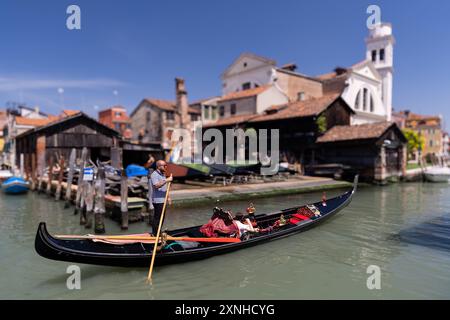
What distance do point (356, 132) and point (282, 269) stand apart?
19985 millimetres

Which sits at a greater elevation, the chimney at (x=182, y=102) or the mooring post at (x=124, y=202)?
the chimney at (x=182, y=102)

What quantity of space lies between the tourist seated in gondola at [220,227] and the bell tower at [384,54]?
37.1 m

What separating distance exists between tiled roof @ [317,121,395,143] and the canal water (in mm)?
12749

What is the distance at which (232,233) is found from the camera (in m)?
7.52

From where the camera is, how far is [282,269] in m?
6.73

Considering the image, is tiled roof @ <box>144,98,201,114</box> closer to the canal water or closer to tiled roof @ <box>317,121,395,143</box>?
tiled roof @ <box>317,121,395,143</box>

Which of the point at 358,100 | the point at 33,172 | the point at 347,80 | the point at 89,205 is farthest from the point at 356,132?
the point at 33,172

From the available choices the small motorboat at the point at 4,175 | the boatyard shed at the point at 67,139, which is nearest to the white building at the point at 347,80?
the boatyard shed at the point at 67,139

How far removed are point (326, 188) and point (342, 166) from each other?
4.42 m

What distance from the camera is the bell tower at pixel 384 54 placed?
38469 mm

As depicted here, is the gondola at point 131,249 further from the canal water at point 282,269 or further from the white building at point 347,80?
the white building at point 347,80

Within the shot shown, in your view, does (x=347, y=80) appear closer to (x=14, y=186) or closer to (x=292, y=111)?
(x=292, y=111)

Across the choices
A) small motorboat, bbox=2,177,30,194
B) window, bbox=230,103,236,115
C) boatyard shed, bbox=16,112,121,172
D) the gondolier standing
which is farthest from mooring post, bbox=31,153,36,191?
window, bbox=230,103,236,115
